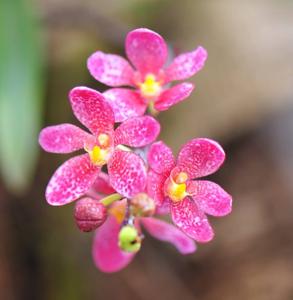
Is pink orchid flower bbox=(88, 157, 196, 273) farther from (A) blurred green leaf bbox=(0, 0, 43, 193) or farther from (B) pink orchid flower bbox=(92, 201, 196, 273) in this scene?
(A) blurred green leaf bbox=(0, 0, 43, 193)

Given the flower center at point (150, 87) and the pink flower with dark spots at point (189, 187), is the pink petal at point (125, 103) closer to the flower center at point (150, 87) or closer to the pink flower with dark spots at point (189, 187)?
the flower center at point (150, 87)

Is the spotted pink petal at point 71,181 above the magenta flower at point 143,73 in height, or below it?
below

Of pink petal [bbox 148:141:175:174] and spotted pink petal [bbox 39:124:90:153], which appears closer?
pink petal [bbox 148:141:175:174]

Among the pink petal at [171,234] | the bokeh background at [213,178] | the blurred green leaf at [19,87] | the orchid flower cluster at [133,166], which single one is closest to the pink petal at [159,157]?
the orchid flower cluster at [133,166]

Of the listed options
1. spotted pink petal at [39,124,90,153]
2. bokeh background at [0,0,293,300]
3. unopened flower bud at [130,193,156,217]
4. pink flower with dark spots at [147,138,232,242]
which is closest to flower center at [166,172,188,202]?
pink flower with dark spots at [147,138,232,242]

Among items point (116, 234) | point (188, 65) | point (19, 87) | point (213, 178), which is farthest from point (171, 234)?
point (213, 178)

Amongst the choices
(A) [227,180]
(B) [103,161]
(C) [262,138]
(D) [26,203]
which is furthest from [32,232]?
(B) [103,161]
